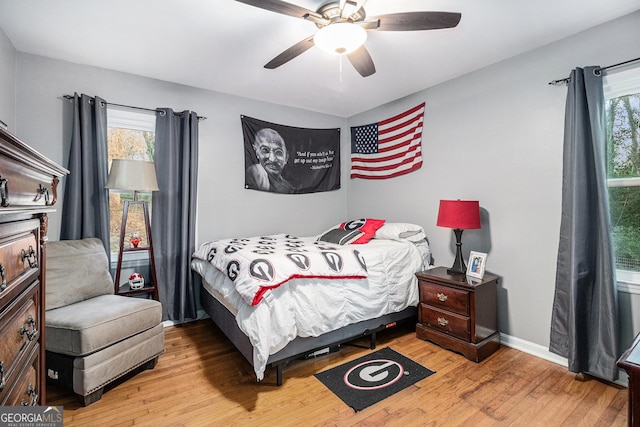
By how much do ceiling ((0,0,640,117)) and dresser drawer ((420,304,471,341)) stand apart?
216cm

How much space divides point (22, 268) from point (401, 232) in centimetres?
281

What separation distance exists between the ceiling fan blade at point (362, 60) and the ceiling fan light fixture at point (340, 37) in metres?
0.20

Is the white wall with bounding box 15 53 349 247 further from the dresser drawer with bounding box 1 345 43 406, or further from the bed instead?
the dresser drawer with bounding box 1 345 43 406

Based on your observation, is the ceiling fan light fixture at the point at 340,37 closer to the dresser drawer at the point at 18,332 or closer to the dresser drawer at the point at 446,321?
the dresser drawer at the point at 18,332

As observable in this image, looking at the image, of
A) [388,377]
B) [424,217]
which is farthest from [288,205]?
[388,377]

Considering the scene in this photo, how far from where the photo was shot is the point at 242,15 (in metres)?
2.05

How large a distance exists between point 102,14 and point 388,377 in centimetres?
311

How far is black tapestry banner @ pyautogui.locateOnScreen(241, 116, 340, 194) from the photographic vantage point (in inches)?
143

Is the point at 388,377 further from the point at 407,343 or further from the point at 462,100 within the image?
the point at 462,100

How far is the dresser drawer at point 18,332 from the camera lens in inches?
33.3

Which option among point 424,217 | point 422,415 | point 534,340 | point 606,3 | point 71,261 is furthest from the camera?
point 424,217

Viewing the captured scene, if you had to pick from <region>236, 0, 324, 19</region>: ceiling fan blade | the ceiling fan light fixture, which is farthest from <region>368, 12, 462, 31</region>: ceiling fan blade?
<region>236, 0, 324, 19</region>: ceiling fan blade

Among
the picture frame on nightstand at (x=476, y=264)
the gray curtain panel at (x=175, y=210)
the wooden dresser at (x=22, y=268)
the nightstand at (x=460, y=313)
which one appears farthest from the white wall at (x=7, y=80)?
the picture frame on nightstand at (x=476, y=264)

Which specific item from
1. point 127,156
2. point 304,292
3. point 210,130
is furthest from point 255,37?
point 304,292
